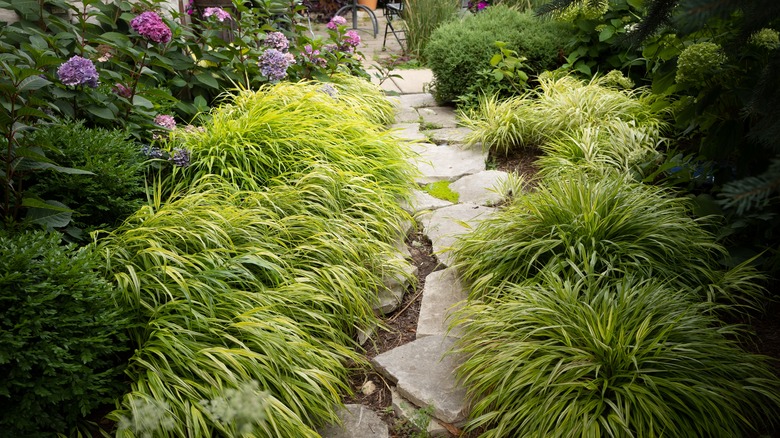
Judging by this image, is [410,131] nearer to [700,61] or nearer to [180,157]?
[180,157]

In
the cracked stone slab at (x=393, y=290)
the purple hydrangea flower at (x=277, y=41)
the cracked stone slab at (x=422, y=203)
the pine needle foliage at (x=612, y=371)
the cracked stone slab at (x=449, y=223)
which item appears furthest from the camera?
the purple hydrangea flower at (x=277, y=41)

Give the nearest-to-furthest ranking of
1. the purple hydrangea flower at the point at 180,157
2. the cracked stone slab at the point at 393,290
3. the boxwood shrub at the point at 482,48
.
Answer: the cracked stone slab at the point at 393,290, the purple hydrangea flower at the point at 180,157, the boxwood shrub at the point at 482,48

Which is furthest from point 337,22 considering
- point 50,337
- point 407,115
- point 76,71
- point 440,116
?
point 50,337

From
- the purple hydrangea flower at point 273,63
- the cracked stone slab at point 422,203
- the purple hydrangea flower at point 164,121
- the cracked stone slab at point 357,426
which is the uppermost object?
the purple hydrangea flower at point 273,63

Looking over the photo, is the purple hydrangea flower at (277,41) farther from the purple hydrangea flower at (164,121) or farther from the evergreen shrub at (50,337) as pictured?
the evergreen shrub at (50,337)

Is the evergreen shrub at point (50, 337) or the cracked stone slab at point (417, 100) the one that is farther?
the cracked stone slab at point (417, 100)

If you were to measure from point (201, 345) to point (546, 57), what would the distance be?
410 centimetres

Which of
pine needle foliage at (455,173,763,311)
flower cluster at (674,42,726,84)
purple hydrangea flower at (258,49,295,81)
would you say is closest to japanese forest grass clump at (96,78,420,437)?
purple hydrangea flower at (258,49,295,81)

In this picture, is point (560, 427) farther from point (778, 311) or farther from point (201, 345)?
point (778, 311)

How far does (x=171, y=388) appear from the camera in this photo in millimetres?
1998

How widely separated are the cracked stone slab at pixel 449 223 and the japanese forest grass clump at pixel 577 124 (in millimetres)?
539

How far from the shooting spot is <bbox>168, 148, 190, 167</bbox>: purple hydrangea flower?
2.98 m

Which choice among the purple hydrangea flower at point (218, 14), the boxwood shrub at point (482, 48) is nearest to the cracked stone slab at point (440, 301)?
the purple hydrangea flower at point (218, 14)

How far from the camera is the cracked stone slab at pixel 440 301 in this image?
2.62 meters
